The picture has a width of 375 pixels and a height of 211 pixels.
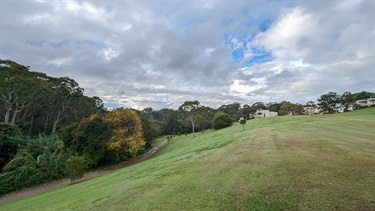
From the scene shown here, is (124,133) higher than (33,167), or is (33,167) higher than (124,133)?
(124,133)

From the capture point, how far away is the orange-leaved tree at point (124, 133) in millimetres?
21875

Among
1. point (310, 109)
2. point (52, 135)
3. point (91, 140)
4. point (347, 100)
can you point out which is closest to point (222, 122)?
point (91, 140)

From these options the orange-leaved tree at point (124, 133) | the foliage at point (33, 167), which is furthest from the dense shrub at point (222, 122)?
the foliage at point (33, 167)

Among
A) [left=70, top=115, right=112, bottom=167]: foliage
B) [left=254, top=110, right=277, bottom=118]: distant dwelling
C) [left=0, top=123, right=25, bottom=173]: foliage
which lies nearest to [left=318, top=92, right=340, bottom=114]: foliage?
[left=254, top=110, right=277, bottom=118]: distant dwelling

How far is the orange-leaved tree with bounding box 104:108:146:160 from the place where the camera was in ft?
71.8

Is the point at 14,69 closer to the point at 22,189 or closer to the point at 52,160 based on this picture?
the point at 52,160

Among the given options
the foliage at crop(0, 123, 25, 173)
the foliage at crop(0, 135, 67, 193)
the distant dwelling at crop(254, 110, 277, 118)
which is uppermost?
the distant dwelling at crop(254, 110, 277, 118)

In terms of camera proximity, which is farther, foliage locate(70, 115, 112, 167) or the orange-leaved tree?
the orange-leaved tree

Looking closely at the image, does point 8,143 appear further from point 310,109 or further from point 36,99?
point 310,109

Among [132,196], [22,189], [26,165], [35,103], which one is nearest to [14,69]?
[35,103]

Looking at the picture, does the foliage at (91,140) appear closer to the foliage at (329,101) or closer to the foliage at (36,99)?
the foliage at (36,99)

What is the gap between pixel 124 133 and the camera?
23.0m

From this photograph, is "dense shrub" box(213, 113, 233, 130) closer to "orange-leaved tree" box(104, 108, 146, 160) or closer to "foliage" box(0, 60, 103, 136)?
"orange-leaved tree" box(104, 108, 146, 160)

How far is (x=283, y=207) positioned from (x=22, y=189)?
781 inches
